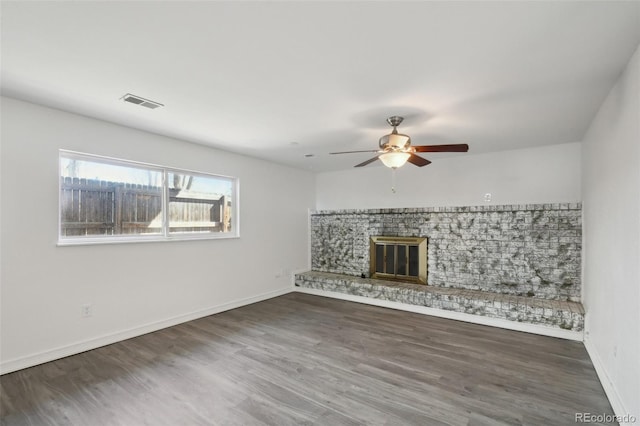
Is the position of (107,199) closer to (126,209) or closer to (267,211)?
(126,209)

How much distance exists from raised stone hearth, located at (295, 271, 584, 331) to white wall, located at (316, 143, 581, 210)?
1374mm

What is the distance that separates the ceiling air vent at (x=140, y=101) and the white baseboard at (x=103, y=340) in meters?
2.42

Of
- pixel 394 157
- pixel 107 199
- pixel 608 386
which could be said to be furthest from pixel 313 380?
pixel 107 199

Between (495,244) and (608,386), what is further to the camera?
(495,244)

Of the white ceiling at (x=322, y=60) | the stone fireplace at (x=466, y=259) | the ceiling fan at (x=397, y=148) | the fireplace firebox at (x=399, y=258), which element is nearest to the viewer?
the white ceiling at (x=322, y=60)

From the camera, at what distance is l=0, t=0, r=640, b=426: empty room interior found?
1724 millimetres

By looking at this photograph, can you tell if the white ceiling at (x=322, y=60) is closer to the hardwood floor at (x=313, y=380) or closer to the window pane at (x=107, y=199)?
the window pane at (x=107, y=199)

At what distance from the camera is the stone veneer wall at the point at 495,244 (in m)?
3.86

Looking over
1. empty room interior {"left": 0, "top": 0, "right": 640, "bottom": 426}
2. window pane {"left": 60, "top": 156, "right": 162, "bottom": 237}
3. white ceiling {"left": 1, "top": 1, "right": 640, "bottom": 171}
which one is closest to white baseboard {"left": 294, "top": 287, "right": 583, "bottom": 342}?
empty room interior {"left": 0, "top": 0, "right": 640, "bottom": 426}

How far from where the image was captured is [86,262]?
9.93ft

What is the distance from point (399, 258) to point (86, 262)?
4.28 m

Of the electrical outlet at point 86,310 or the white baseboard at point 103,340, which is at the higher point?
the electrical outlet at point 86,310

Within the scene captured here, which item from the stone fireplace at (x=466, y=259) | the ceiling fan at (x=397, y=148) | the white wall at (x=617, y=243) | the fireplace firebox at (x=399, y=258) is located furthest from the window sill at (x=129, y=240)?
the white wall at (x=617, y=243)

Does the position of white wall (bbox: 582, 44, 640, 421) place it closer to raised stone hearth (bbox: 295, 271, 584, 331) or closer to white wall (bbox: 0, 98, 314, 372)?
raised stone hearth (bbox: 295, 271, 584, 331)
